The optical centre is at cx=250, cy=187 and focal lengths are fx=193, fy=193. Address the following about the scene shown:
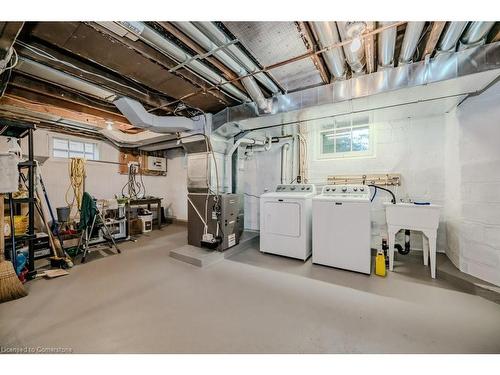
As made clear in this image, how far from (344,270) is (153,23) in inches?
142

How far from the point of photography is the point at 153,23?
1.74 meters

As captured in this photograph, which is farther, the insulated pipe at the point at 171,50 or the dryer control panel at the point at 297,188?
the dryer control panel at the point at 297,188

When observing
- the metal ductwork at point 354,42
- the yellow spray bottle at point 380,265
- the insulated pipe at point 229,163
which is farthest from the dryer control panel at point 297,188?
the metal ductwork at point 354,42

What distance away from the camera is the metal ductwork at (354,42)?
1.50 m

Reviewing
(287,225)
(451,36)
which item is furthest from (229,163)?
(451,36)

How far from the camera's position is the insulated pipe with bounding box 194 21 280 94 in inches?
67.1

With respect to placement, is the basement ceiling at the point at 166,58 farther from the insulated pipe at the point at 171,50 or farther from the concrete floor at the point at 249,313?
the concrete floor at the point at 249,313

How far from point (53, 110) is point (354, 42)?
16.6 ft

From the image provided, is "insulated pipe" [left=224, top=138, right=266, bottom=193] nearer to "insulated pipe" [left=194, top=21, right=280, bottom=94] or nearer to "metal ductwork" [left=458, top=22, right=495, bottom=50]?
"insulated pipe" [left=194, top=21, right=280, bottom=94]

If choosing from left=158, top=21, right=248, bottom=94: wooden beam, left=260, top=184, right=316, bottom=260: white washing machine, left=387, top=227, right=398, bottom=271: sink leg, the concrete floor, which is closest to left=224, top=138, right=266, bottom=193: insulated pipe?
left=260, top=184, right=316, bottom=260: white washing machine

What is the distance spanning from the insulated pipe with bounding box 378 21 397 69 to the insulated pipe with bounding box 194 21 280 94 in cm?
126

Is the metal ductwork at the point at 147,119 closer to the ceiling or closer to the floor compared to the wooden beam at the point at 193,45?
closer to the floor

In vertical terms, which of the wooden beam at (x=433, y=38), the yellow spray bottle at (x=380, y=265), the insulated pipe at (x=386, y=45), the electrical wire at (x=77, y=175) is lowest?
the yellow spray bottle at (x=380, y=265)

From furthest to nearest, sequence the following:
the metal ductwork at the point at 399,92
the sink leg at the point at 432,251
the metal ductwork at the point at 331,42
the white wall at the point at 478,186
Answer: the sink leg at the point at 432,251 < the white wall at the point at 478,186 < the metal ductwork at the point at 399,92 < the metal ductwork at the point at 331,42
